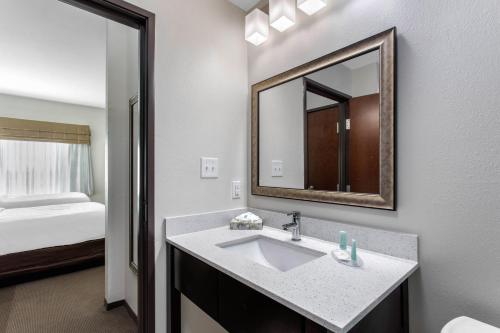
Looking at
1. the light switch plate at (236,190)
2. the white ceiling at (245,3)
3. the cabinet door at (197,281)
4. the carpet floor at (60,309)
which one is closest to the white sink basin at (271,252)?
the cabinet door at (197,281)

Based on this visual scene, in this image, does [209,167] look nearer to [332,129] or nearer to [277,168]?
[277,168]

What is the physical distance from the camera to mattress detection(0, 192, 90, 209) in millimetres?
3816

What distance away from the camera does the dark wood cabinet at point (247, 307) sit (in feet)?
2.27

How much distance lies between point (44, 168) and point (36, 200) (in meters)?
0.88

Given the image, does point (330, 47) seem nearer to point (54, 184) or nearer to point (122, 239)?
point (122, 239)

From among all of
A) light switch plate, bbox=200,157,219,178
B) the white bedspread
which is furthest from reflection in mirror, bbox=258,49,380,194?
the white bedspread

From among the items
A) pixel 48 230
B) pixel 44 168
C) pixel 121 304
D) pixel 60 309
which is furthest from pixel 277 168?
pixel 44 168

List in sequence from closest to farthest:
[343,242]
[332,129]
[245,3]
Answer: [343,242] → [332,129] → [245,3]

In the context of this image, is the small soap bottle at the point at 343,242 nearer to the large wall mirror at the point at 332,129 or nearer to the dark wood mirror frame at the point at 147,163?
the large wall mirror at the point at 332,129

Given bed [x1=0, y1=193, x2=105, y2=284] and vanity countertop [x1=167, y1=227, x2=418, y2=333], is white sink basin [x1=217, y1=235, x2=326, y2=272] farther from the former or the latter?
bed [x1=0, y1=193, x2=105, y2=284]

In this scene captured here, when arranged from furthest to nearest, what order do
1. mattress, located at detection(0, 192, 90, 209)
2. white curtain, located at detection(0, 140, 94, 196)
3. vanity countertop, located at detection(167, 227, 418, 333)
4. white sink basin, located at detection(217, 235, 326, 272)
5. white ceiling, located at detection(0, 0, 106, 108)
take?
white curtain, located at detection(0, 140, 94, 196)
mattress, located at detection(0, 192, 90, 209)
white ceiling, located at detection(0, 0, 106, 108)
white sink basin, located at detection(217, 235, 326, 272)
vanity countertop, located at detection(167, 227, 418, 333)

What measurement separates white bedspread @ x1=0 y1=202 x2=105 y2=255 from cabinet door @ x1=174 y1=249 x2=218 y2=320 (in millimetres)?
2316

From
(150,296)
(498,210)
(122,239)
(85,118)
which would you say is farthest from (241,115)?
(85,118)

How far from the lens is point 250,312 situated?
82cm
